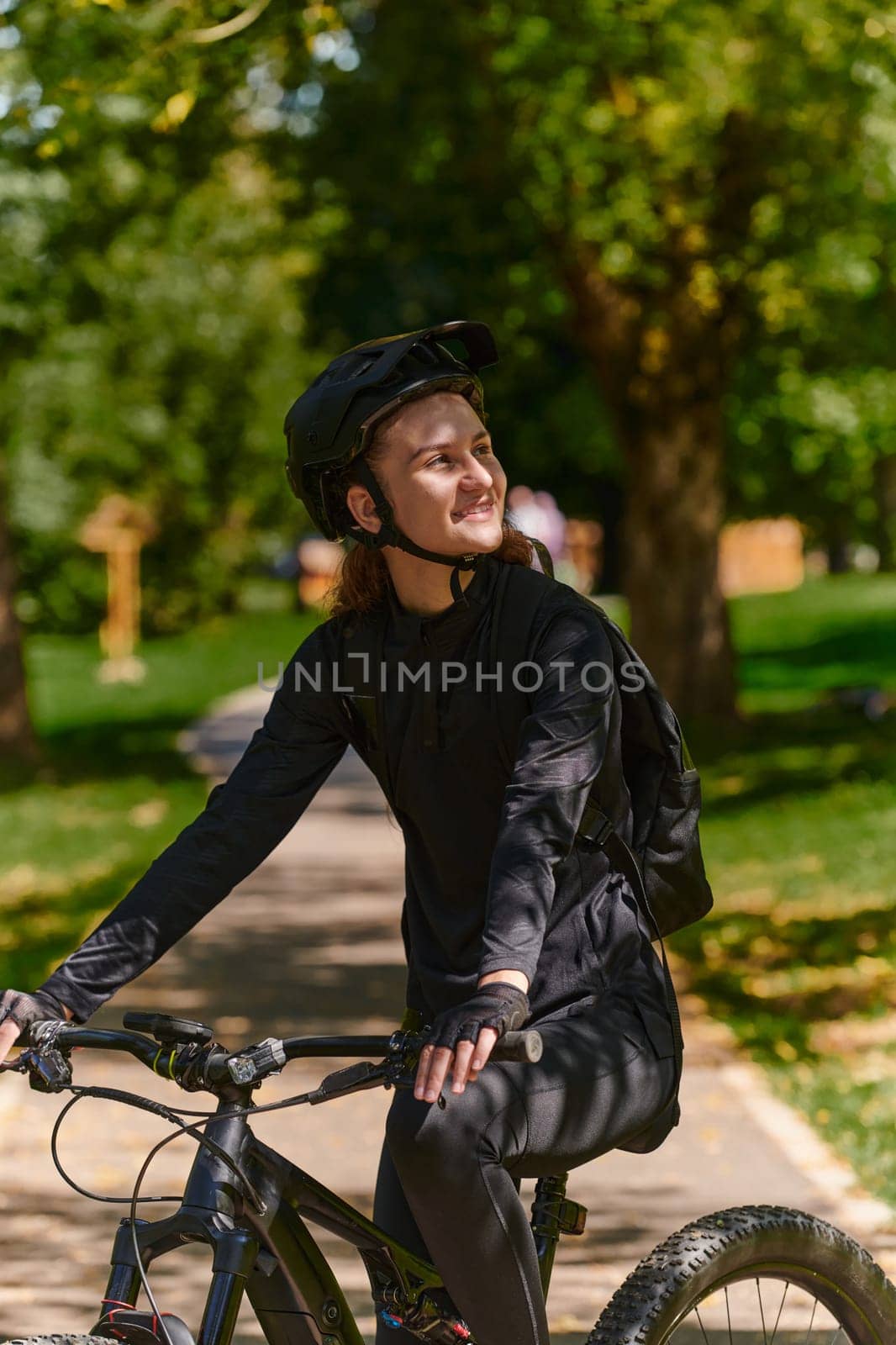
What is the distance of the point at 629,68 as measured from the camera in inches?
531

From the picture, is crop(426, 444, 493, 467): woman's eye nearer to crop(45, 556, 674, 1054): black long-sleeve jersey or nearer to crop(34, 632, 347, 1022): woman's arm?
crop(45, 556, 674, 1054): black long-sleeve jersey

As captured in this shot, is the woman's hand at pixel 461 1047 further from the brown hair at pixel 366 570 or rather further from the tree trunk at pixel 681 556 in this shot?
the tree trunk at pixel 681 556

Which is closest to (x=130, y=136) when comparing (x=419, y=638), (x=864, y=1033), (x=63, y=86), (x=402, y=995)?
(x=63, y=86)

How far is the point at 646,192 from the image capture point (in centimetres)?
1498

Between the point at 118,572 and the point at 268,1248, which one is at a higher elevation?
the point at 118,572

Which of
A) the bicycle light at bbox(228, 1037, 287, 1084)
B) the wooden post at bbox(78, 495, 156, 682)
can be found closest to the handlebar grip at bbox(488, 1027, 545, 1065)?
the bicycle light at bbox(228, 1037, 287, 1084)

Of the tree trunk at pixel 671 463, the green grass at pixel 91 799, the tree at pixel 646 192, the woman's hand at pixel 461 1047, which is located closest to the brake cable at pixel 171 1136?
the woman's hand at pixel 461 1047

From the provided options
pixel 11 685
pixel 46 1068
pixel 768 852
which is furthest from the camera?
pixel 11 685

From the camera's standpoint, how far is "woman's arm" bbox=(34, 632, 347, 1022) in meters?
2.83

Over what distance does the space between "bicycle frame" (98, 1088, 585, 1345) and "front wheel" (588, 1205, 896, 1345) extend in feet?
0.49

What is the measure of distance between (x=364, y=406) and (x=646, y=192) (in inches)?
496

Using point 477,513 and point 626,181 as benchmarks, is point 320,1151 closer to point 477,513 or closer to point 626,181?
point 477,513

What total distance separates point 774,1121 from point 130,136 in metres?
12.2

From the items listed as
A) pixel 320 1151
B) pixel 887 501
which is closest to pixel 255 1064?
pixel 320 1151
